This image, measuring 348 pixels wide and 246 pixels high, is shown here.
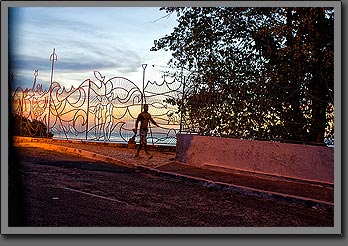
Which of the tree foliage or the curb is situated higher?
the tree foliage

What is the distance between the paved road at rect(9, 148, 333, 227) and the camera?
24.6 feet

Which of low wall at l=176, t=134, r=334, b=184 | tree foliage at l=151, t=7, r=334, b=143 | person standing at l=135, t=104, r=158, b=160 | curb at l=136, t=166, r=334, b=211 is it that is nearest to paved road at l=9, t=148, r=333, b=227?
curb at l=136, t=166, r=334, b=211

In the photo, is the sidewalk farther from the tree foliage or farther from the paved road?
the tree foliage

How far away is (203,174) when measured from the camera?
1142cm

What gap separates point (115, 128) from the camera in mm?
13875

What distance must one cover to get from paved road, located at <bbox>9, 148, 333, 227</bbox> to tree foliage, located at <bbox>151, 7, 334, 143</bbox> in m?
1.93

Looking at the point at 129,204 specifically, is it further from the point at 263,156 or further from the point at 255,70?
the point at 255,70

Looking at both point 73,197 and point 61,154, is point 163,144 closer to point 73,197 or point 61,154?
point 61,154

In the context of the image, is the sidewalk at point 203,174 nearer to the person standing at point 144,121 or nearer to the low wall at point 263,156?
the low wall at point 263,156

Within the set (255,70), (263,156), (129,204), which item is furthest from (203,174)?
(129,204)

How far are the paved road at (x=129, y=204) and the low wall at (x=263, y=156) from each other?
147 centimetres

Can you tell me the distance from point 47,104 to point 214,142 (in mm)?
4040

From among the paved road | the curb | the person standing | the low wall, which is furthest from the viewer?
the person standing

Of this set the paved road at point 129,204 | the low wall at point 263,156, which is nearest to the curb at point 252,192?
the paved road at point 129,204
